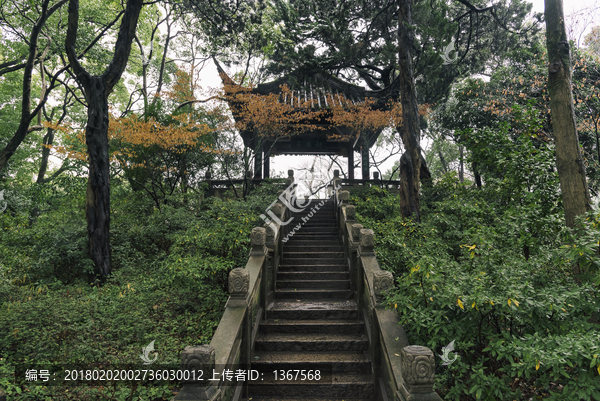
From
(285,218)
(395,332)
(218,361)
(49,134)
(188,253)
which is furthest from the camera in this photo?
(49,134)

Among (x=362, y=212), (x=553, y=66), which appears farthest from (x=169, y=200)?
(x=553, y=66)

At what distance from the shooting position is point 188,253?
5.76 meters

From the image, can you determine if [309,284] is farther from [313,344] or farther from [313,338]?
[313,344]

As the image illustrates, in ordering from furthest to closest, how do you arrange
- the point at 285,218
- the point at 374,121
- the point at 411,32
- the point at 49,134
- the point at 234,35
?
the point at 49,134, the point at 374,121, the point at 234,35, the point at 285,218, the point at 411,32

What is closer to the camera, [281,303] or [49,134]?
[281,303]

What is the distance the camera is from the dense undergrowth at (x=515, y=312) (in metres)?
2.35

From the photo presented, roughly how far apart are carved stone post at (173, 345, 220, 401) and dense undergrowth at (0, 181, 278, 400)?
1.05 meters

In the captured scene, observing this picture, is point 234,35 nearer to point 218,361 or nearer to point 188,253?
point 188,253

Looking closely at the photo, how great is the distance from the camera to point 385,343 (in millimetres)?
3697

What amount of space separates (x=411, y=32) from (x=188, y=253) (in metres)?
7.41

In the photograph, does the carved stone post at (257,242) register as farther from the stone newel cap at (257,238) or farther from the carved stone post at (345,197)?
the carved stone post at (345,197)

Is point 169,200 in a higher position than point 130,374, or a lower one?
higher

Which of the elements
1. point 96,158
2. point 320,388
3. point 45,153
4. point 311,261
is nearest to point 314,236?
point 311,261

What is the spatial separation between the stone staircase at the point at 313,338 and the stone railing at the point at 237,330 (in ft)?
0.91
